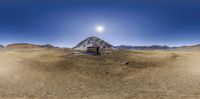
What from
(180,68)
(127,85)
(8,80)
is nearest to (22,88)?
(8,80)

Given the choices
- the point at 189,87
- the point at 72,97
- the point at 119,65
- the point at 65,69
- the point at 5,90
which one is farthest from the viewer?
the point at 119,65

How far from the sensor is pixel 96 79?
30406 mm

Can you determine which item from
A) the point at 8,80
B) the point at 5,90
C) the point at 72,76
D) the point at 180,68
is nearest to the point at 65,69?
the point at 72,76

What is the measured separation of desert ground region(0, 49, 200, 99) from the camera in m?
23.2

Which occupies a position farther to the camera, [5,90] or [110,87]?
[110,87]

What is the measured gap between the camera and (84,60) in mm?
40625

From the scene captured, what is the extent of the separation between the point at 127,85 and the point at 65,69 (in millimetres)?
10676

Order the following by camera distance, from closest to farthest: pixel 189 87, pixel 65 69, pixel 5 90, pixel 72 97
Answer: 1. pixel 72 97
2. pixel 5 90
3. pixel 189 87
4. pixel 65 69

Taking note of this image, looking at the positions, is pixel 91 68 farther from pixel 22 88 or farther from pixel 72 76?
pixel 22 88

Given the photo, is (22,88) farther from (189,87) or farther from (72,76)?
(189,87)

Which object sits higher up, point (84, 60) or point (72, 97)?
point (84, 60)

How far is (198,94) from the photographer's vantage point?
22844mm

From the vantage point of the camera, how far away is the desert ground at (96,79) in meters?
23.2

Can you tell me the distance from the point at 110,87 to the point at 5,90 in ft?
37.6
